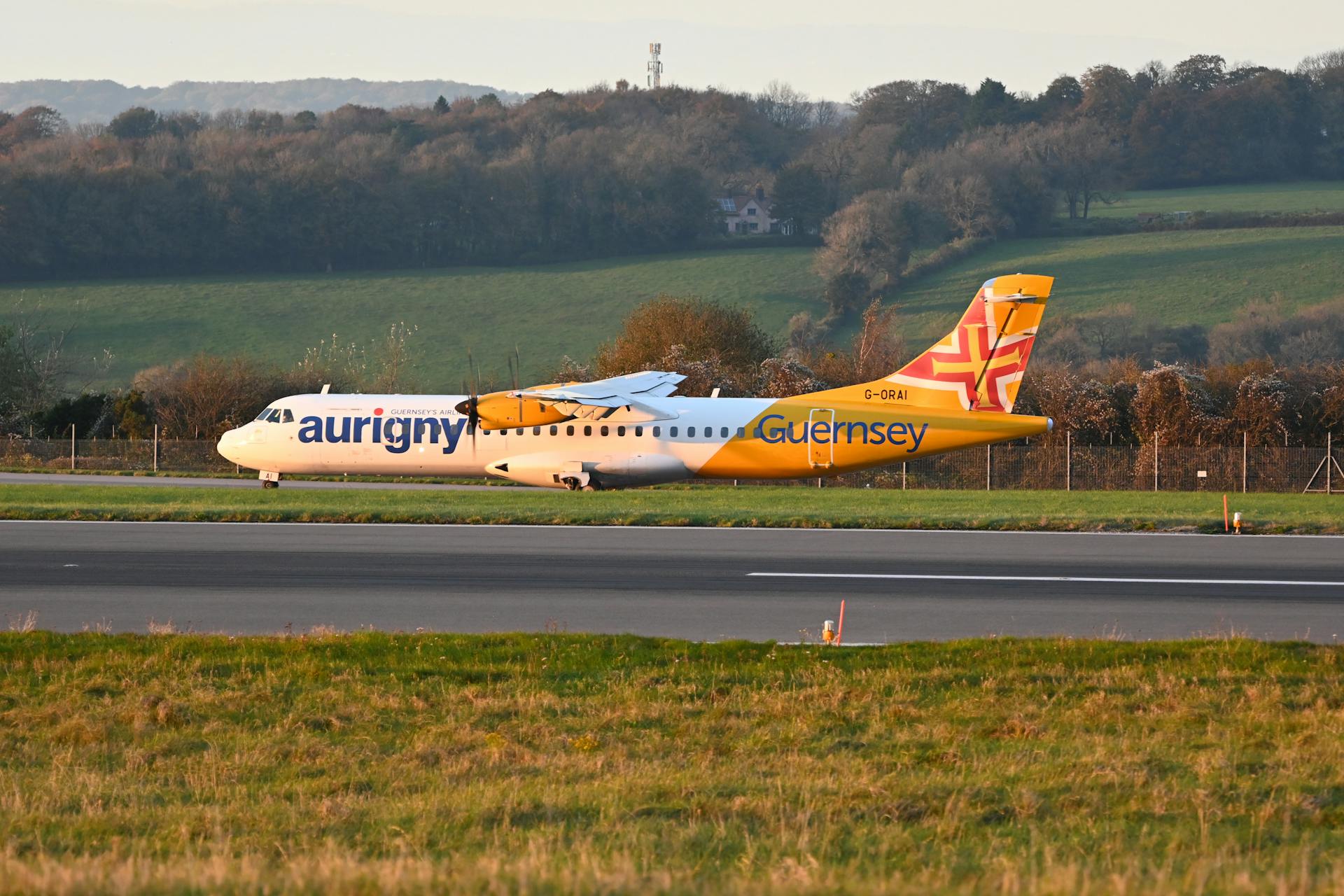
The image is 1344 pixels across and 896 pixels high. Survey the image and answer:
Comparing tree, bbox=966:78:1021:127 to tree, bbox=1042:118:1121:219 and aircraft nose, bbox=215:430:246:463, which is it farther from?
aircraft nose, bbox=215:430:246:463

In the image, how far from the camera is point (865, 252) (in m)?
108

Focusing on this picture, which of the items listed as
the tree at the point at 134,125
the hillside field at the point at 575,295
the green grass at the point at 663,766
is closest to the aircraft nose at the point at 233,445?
the green grass at the point at 663,766

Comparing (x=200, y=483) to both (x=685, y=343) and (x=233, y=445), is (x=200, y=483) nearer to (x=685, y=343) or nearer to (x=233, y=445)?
(x=233, y=445)

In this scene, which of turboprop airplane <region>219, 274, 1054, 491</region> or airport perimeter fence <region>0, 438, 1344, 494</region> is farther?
airport perimeter fence <region>0, 438, 1344, 494</region>

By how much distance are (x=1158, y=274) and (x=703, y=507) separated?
80.1 metres

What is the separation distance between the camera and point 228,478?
5072 cm

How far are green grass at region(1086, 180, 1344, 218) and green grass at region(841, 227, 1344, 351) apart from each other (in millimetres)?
8839

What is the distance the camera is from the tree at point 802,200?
126812 mm

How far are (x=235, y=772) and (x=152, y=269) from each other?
109 meters

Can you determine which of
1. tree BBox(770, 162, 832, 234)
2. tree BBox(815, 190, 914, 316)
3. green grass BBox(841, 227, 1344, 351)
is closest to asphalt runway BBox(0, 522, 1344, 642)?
green grass BBox(841, 227, 1344, 351)

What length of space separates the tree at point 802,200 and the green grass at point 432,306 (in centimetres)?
904

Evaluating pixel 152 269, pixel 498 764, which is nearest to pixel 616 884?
pixel 498 764

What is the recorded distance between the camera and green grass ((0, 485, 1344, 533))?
32.5 meters

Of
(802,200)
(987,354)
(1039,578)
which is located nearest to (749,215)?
(802,200)
